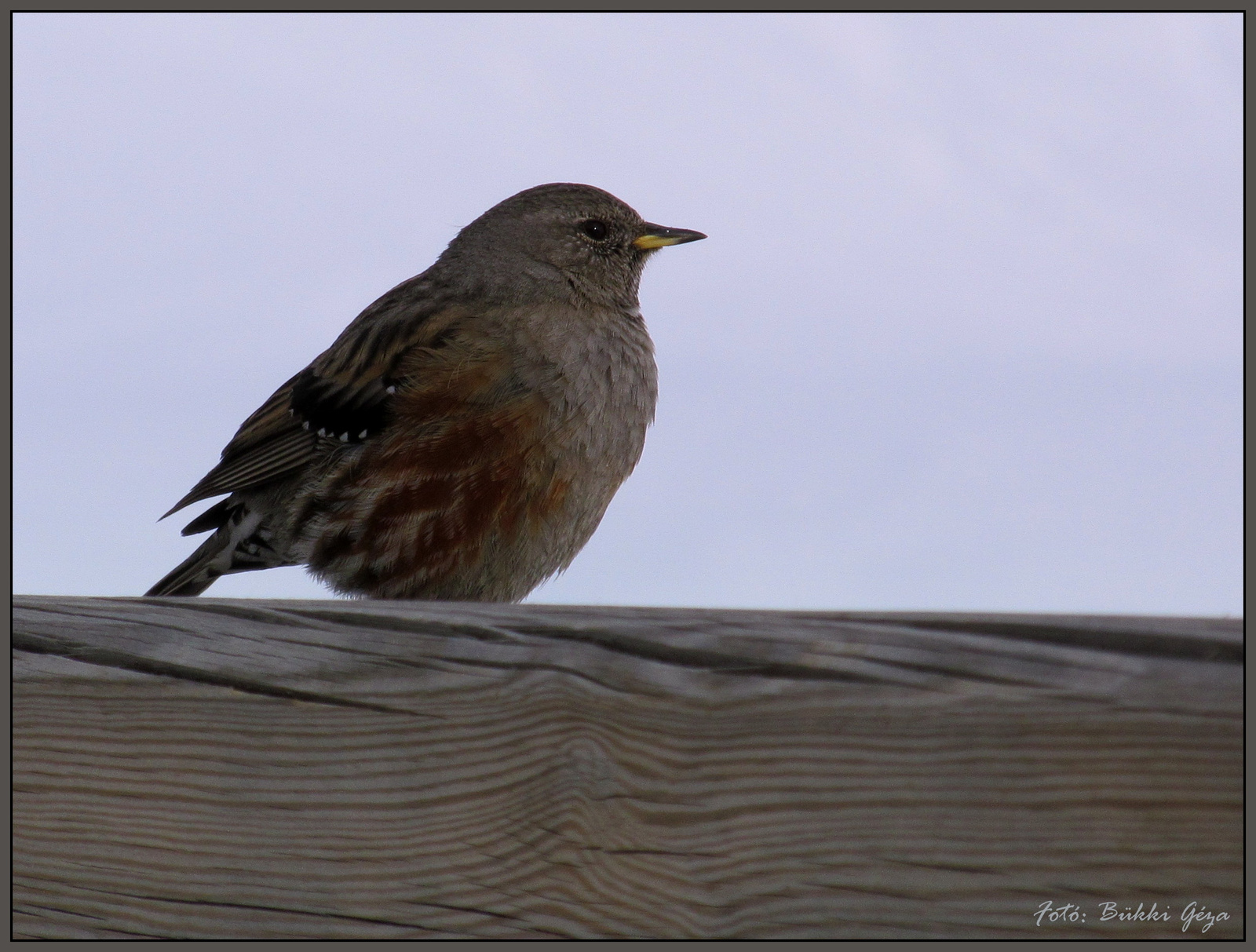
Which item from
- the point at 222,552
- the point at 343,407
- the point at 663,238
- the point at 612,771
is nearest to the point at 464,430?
the point at 343,407

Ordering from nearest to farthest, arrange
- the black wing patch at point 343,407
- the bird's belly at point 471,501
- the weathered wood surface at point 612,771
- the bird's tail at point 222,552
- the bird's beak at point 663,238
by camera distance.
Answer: the weathered wood surface at point 612,771
the bird's belly at point 471,501
the black wing patch at point 343,407
the bird's tail at point 222,552
the bird's beak at point 663,238

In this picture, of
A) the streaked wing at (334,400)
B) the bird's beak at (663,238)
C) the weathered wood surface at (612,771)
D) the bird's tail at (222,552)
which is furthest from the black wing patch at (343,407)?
the weathered wood surface at (612,771)

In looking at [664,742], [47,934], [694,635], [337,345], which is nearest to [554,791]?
[664,742]

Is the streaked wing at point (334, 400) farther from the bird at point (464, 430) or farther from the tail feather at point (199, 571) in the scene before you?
the tail feather at point (199, 571)

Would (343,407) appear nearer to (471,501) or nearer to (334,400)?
(334,400)

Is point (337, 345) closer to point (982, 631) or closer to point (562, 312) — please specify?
point (562, 312)

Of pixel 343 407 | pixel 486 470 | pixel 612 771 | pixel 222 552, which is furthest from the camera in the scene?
pixel 222 552
